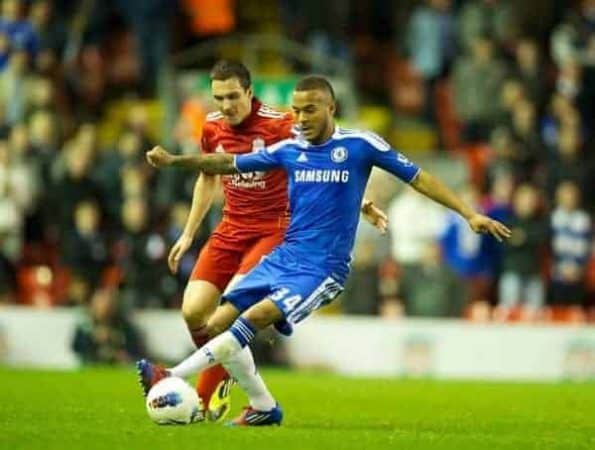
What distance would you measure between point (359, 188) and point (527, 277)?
10.0 meters

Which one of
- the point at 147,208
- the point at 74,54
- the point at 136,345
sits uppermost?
the point at 74,54

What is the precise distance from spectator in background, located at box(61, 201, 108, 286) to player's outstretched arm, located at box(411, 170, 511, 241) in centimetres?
1103

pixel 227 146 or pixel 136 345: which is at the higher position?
pixel 227 146

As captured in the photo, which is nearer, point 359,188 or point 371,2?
point 359,188

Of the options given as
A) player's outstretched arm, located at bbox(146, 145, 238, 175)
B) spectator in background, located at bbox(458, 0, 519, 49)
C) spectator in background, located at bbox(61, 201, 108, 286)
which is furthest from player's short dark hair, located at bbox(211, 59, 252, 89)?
spectator in background, located at bbox(458, 0, 519, 49)

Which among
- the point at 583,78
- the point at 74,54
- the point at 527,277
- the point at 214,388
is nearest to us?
the point at 214,388

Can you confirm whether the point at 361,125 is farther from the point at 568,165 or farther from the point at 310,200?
the point at 310,200

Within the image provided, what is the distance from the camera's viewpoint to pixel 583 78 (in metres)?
24.3

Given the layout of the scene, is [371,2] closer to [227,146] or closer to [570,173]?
[570,173]

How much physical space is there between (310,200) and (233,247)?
48.2 inches

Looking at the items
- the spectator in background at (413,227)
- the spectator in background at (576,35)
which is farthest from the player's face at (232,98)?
the spectator in background at (576,35)

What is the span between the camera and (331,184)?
1296cm

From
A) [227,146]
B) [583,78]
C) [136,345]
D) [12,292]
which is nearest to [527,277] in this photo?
[583,78]

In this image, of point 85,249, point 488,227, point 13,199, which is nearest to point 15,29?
point 13,199
